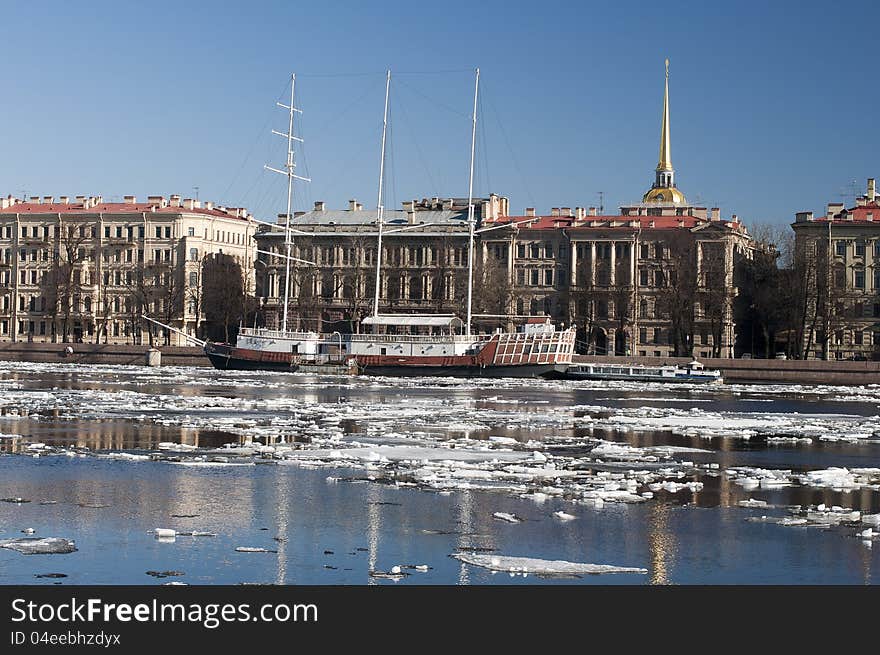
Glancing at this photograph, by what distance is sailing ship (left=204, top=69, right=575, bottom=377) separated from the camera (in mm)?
82625

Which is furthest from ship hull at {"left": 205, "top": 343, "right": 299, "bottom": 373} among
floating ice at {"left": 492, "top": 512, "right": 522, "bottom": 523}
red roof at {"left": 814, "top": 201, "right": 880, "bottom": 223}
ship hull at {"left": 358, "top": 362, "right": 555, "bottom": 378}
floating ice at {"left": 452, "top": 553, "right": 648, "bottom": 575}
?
floating ice at {"left": 452, "top": 553, "right": 648, "bottom": 575}

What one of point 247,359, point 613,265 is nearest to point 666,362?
point 613,265

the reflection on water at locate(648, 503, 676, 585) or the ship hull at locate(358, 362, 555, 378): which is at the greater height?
the ship hull at locate(358, 362, 555, 378)

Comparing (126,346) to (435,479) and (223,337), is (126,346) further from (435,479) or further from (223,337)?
(435,479)

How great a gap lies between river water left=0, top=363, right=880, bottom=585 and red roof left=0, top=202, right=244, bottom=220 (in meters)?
86.7

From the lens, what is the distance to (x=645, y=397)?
58.8 m

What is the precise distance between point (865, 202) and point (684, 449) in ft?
300

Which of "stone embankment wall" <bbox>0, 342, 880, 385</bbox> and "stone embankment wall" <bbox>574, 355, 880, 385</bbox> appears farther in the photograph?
"stone embankment wall" <bbox>0, 342, 880, 385</bbox>

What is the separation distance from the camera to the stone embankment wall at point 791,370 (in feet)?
283

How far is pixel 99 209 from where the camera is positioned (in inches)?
5094

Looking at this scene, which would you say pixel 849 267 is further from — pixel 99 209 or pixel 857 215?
pixel 99 209

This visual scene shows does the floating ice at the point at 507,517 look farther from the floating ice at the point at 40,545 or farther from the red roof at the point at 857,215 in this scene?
the red roof at the point at 857,215

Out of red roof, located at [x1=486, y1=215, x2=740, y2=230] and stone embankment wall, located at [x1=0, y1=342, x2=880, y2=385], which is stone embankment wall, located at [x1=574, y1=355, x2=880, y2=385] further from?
red roof, located at [x1=486, y1=215, x2=740, y2=230]

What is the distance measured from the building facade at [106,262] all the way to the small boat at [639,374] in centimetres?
4845
